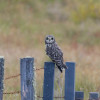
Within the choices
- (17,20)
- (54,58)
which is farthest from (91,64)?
(17,20)

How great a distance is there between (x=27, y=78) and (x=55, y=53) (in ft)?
4.65

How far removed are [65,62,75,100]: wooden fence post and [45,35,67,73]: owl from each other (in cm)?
9

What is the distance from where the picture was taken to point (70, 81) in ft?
22.6

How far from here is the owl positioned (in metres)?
7.09

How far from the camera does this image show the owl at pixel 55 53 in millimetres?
7091

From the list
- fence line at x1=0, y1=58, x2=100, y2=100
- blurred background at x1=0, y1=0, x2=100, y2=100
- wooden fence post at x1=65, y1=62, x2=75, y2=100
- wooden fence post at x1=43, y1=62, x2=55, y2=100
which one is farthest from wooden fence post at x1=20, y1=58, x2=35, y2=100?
blurred background at x1=0, y1=0, x2=100, y2=100

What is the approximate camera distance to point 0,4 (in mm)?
26391

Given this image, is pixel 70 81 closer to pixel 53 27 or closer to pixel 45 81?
pixel 45 81

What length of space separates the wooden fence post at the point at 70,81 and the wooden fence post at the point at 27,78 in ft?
2.33

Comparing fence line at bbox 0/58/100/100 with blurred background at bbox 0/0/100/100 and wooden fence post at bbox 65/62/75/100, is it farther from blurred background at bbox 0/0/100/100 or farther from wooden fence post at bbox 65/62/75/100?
blurred background at bbox 0/0/100/100

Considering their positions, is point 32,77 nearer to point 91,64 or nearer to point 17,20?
point 91,64

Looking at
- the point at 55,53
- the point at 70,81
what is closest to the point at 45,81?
the point at 70,81

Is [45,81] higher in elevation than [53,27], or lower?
lower

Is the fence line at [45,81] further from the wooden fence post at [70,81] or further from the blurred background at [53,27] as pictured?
the blurred background at [53,27]
